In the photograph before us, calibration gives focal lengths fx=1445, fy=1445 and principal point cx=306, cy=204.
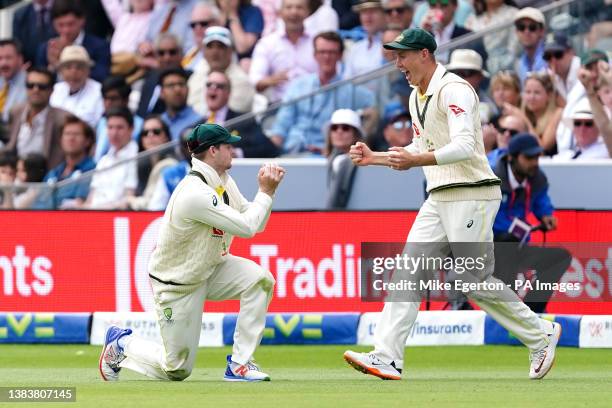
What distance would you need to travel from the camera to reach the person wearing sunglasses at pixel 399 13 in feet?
58.9

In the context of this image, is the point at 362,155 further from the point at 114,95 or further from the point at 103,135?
the point at 114,95

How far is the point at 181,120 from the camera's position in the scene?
18.2 metres

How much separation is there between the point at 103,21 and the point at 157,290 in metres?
12.1

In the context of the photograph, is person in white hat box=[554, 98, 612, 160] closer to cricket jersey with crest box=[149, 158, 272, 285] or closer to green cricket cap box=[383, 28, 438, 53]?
green cricket cap box=[383, 28, 438, 53]

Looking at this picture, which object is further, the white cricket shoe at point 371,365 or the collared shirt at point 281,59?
the collared shirt at point 281,59

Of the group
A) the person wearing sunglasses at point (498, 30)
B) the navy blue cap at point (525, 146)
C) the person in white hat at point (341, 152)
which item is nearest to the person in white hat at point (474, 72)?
the person wearing sunglasses at point (498, 30)

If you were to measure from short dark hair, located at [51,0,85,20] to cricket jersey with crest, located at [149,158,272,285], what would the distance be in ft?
38.2

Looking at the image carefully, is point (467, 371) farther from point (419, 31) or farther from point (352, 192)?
point (352, 192)

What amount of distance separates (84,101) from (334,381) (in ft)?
35.2

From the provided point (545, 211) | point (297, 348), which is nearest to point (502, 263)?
point (545, 211)

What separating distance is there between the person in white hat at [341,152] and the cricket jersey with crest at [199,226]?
18.6ft

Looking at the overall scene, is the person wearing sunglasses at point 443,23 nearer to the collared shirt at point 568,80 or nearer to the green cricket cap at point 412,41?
the collared shirt at point 568,80

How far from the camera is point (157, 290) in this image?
32.6 ft

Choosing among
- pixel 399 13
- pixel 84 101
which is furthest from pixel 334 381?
pixel 84 101
